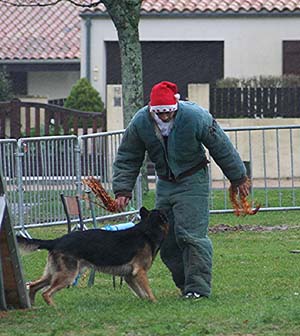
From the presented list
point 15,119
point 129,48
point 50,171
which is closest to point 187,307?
point 50,171

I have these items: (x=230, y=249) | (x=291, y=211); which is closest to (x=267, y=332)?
(x=230, y=249)

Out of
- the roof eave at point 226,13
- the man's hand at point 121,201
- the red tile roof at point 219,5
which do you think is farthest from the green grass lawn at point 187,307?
the red tile roof at point 219,5

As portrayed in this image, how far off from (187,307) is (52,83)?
1030 inches

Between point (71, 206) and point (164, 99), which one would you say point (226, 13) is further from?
point (164, 99)

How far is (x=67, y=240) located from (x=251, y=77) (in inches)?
727

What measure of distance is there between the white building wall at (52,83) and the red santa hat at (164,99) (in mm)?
25239

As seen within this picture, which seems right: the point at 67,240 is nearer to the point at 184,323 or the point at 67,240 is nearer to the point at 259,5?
the point at 184,323

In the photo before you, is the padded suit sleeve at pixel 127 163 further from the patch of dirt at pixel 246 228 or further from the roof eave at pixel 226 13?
the roof eave at pixel 226 13

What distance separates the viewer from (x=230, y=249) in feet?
45.3

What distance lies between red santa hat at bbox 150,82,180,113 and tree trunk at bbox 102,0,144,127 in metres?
8.94

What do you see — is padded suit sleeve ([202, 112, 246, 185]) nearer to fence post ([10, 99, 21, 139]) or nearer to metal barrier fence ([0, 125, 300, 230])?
metal barrier fence ([0, 125, 300, 230])

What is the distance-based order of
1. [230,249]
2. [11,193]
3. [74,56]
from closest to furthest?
[230,249], [11,193], [74,56]

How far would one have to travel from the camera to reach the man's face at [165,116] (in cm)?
952

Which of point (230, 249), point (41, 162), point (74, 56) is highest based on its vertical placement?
point (74, 56)
